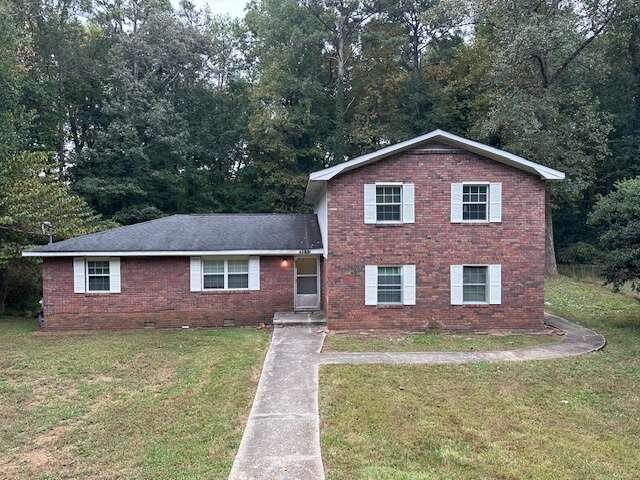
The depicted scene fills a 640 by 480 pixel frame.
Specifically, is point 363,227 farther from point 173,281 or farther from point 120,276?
point 120,276

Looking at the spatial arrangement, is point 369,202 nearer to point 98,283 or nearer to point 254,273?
point 254,273

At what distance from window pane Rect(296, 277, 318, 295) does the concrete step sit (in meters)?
0.84

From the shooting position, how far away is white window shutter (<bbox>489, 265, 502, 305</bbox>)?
12.8 meters

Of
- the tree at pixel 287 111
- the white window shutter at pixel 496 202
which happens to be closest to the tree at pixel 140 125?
the tree at pixel 287 111

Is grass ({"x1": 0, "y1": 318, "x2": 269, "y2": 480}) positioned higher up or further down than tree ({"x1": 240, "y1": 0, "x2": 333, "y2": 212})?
further down

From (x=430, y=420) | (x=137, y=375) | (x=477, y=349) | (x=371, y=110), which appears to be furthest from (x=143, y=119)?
(x=430, y=420)

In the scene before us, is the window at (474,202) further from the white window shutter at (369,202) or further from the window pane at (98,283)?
the window pane at (98,283)

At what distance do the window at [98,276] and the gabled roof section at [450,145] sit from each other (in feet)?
23.6

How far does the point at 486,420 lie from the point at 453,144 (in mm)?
8132

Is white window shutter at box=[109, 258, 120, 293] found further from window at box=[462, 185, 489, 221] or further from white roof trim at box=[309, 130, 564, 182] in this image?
window at box=[462, 185, 489, 221]

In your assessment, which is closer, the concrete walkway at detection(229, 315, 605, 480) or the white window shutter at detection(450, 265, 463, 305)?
the concrete walkway at detection(229, 315, 605, 480)

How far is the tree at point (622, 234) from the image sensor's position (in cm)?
1207

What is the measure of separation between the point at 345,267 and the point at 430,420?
6.37 metres

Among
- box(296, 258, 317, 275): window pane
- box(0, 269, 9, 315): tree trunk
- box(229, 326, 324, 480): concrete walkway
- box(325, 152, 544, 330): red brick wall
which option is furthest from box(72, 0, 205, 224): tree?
box(229, 326, 324, 480): concrete walkway
